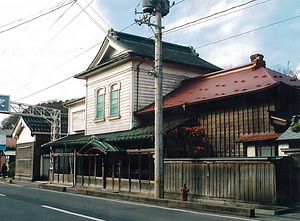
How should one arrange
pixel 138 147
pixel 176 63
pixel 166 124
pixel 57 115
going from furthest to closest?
pixel 57 115
pixel 176 63
pixel 138 147
pixel 166 124

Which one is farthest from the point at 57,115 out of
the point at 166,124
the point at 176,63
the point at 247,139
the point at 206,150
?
the point at 247,139

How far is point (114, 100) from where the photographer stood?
2389 centimetres

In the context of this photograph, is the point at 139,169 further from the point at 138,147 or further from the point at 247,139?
the point at 247,139

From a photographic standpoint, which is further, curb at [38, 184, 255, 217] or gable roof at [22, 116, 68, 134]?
gable roof at [22, 116, 68, 134]

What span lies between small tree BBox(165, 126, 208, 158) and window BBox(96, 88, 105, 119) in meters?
8.79

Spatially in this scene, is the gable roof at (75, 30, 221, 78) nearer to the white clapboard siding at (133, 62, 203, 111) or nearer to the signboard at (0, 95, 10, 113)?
the white clapboard siding at (133, 62, 203, 111)

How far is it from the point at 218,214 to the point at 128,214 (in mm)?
2916

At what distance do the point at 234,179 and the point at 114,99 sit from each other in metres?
12.1

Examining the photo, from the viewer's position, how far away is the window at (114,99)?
23500 millimetres

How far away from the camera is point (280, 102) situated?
1540cm

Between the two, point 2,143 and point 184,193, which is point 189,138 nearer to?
point 184,193

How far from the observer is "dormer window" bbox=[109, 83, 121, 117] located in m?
23.4

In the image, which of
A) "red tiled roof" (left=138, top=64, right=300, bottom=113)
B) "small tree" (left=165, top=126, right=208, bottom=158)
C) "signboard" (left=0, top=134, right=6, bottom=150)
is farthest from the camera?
"signboard" (left=0, top=134, right=6, bottom=150)

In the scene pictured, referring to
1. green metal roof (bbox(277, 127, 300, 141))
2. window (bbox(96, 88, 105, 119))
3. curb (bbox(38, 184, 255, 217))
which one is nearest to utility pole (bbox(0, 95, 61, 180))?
window (bbox(96, 88, 105, 119))
